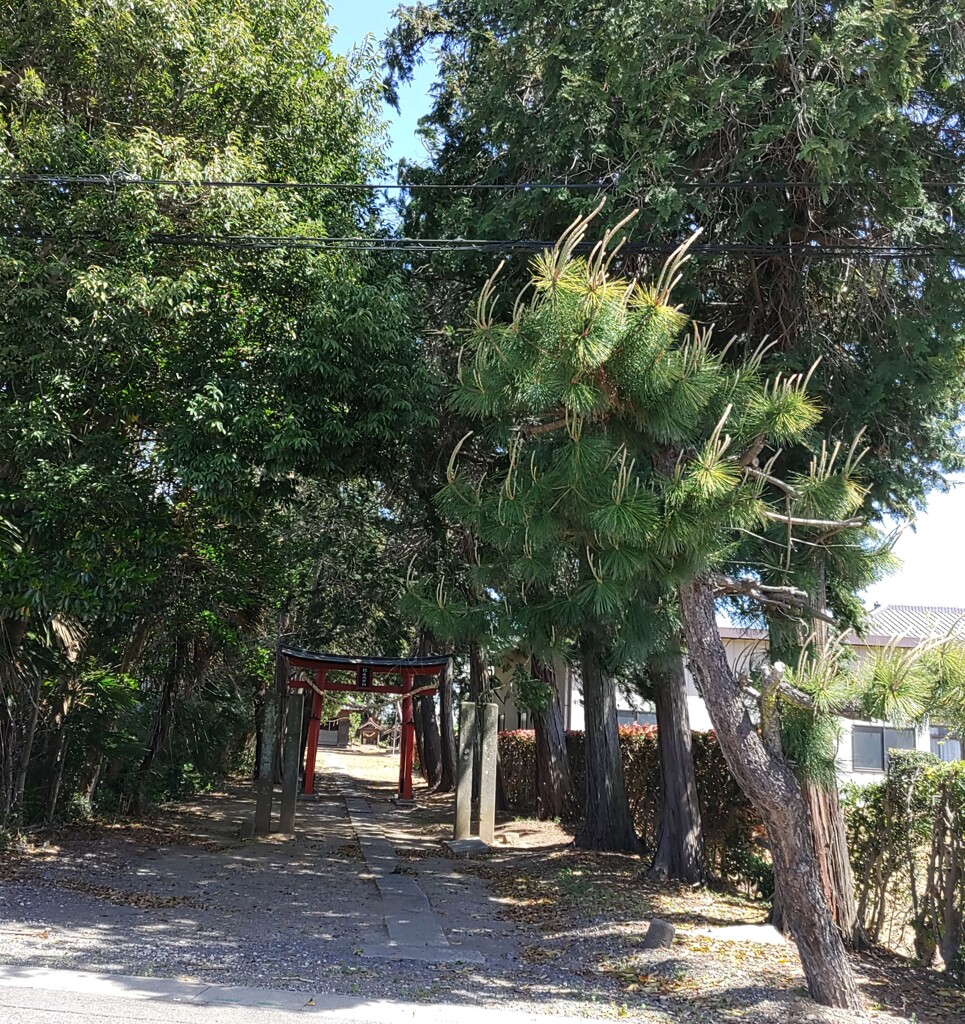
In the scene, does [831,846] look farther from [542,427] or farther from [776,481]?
[542,427]

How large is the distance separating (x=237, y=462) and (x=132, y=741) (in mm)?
7147

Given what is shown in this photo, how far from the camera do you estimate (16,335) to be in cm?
855

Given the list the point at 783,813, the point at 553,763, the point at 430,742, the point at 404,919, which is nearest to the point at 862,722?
the point at 783,813

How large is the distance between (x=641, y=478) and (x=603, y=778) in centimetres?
788

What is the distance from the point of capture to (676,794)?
35.2 feet

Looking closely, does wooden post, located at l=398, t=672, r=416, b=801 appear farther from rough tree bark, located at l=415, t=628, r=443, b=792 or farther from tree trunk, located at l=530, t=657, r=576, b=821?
rough tree bark, located at l=415, t=628, r=443, b=792

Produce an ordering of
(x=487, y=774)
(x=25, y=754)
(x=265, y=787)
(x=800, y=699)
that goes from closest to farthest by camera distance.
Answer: (x=800, y=699), (x=25, y=754), (x=265, y=787), (x=487, y=774)

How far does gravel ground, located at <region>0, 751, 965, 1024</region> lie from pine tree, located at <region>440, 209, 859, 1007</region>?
128cm

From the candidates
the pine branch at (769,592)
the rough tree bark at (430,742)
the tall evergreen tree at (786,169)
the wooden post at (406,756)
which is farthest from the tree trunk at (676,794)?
the rough tree bark at (430,742)

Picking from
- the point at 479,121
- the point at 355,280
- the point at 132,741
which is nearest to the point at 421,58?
the point at 479,121

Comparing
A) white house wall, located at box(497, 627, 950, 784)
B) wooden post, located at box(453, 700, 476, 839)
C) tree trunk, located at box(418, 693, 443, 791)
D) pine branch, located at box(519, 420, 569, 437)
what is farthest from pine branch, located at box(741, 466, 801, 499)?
tree trunk, located at box(418, 693, 443, 791)

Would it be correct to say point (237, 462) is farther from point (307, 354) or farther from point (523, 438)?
point (523, 438)

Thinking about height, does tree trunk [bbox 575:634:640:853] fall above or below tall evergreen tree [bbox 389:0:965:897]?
below

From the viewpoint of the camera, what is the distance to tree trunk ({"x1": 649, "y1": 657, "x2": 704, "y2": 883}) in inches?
416
